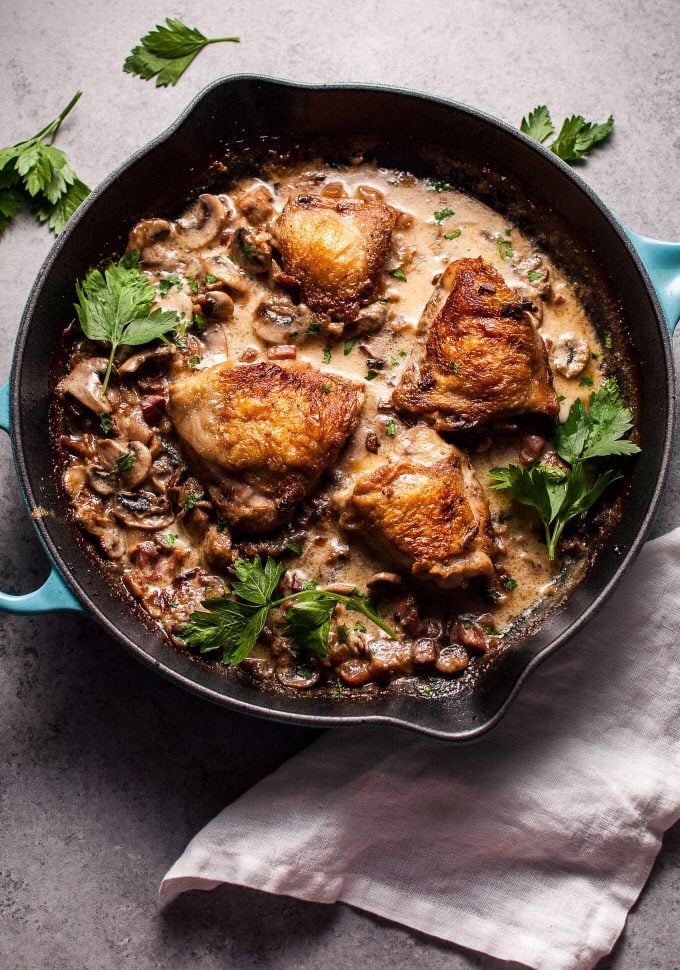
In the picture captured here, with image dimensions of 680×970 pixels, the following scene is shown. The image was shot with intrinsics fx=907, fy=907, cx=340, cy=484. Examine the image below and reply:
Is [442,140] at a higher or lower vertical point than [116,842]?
higher

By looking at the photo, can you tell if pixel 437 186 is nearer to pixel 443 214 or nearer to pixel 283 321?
pixel 443 214

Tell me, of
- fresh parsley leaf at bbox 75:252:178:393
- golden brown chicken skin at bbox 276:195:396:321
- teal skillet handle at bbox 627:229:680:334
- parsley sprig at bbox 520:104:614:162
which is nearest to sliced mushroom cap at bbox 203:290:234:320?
fresh parsley leaf at bbox 75:252:178:393

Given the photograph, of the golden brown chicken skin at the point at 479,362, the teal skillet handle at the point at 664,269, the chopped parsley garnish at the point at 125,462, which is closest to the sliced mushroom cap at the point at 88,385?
the chopped parsley garnish at the point at 125,462

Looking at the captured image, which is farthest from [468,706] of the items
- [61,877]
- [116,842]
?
[61,877]

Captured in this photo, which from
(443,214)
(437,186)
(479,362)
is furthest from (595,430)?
(437,186)

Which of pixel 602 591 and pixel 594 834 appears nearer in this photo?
pixel 602 591

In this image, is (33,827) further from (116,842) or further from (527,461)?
(527,461)
